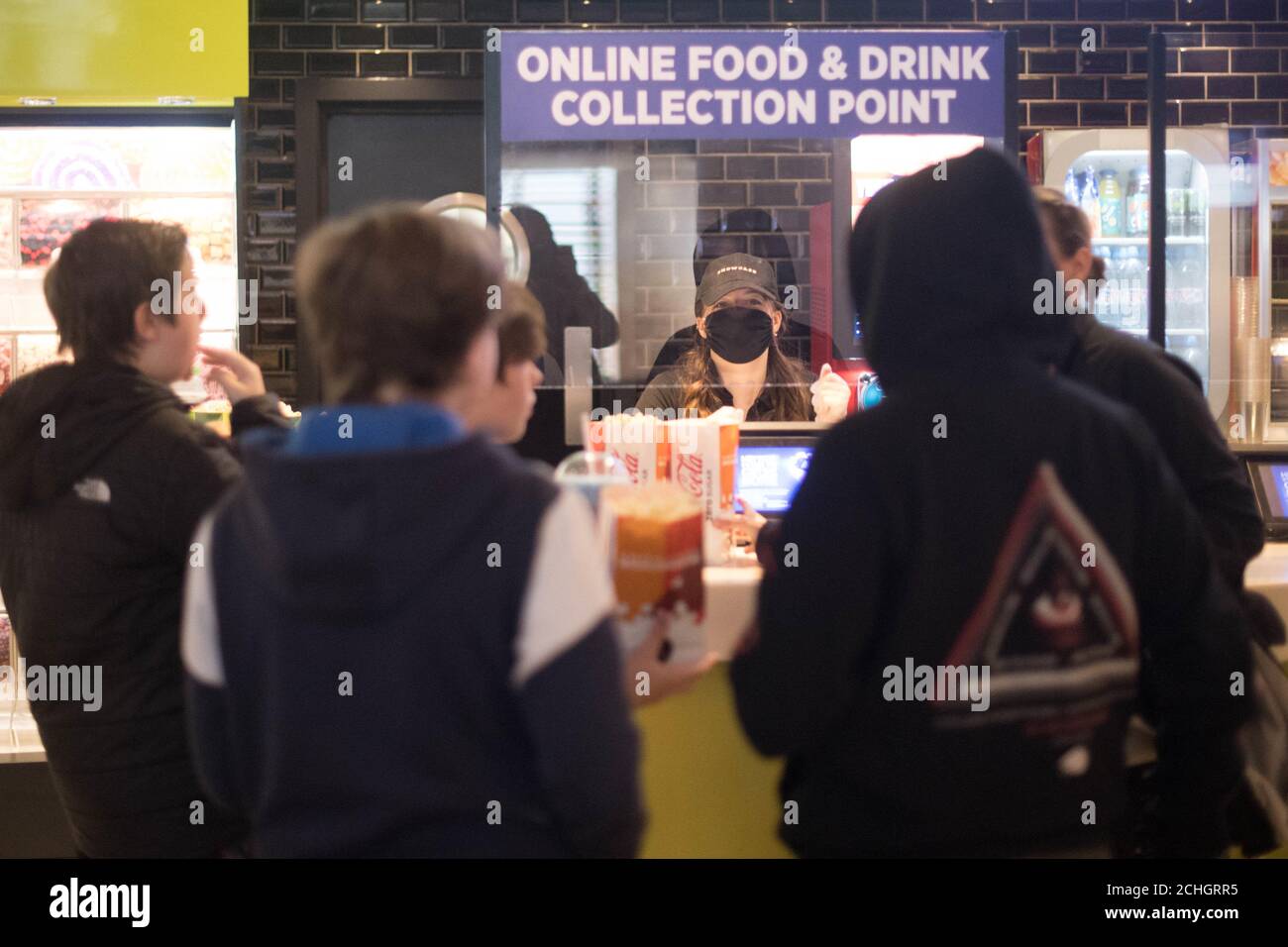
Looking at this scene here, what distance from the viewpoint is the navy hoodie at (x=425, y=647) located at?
1.23 metres

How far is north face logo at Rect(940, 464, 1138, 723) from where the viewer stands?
1495mm

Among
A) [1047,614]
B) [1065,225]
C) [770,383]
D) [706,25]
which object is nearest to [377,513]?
[1047,614]

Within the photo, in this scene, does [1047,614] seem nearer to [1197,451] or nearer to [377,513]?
[1197,451]

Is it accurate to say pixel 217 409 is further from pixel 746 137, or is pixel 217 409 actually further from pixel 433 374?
pixel 433 374

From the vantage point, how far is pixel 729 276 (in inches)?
156

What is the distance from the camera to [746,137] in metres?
3.30

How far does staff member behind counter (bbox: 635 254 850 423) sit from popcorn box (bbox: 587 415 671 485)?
1.23 meters

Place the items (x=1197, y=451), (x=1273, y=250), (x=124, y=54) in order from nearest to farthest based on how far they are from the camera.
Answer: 1. (x=1197, y=451)
2. (x=124, y=54)
3. (x=1273, y=250)

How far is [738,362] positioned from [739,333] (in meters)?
0.14

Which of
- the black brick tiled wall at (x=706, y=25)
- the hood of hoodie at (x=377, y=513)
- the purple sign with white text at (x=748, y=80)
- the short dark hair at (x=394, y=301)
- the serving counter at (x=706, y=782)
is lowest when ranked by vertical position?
the serving counter at (x=706, y=782)

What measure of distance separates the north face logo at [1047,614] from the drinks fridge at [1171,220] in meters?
3.73

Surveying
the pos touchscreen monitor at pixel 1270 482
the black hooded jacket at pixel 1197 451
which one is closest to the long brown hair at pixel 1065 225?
the black hooded jacket at pixel 1197 451
